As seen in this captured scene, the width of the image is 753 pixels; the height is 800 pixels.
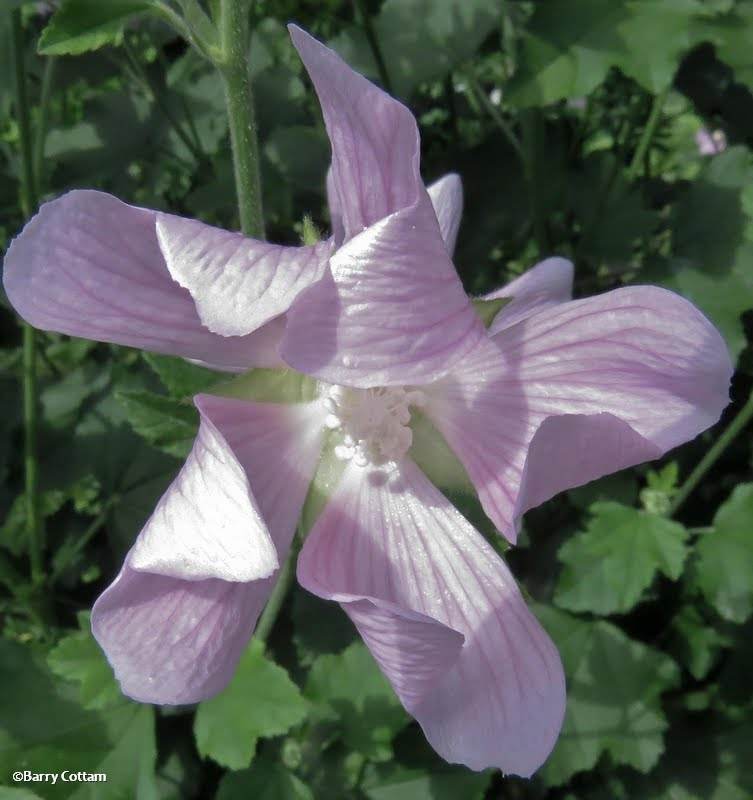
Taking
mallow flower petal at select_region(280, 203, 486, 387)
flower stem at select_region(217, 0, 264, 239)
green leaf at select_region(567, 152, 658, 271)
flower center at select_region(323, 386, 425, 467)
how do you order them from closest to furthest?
1. mallow flower petal at select_region(280, 203, 486, 387)
2. flower stem at select_region(217, 0, 264, 239)
3. flower center at select_region(323, 386, 425, 467)
4. green leaf at select_region(567, 152, 658, 271)

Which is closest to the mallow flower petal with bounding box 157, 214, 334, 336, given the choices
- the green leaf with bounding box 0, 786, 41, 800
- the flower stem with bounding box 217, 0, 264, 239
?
the flower stem with bounding box 217, 0, 264, 239

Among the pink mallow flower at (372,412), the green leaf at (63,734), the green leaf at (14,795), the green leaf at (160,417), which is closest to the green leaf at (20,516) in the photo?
the green leaf at (63,734)

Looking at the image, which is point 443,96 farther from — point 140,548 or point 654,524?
point 140,548

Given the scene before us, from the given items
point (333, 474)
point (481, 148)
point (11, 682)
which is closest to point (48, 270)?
point (333, 474)

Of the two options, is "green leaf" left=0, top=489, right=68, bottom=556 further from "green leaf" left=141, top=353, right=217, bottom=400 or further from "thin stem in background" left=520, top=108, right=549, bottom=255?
"thin stem in background" left=520, top=108, right=549, bottom=255

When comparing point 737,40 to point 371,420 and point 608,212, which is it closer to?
point 608,212

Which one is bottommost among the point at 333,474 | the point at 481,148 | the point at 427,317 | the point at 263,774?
the point at 263,774
